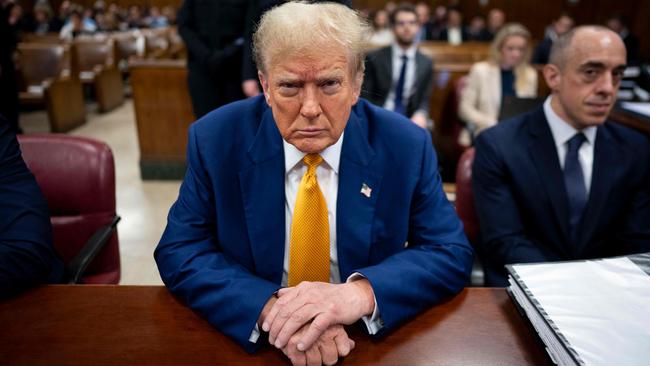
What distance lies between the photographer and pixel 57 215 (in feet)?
5.60

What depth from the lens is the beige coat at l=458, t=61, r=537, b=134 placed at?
4.05m

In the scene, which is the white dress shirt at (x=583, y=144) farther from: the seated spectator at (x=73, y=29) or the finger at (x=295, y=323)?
the seated spectator at (x=73, y=29)

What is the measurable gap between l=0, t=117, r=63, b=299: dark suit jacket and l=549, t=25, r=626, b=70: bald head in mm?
1805

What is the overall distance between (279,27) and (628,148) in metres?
1.39

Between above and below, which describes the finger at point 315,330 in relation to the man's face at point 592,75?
below

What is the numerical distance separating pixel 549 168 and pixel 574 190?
0.12m

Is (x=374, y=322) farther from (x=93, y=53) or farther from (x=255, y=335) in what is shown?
(x=93, y=53)

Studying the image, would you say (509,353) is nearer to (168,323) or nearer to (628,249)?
(168,323)

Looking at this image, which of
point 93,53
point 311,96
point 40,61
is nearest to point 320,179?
point 311,96

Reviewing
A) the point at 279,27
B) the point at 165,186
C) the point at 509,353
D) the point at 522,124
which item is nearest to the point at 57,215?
the point at 279,27

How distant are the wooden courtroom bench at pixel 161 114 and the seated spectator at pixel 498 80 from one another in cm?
255

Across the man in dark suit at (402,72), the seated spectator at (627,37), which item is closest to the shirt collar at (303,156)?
the man in dark suit at (402,72)

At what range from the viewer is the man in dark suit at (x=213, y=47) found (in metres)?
3.23

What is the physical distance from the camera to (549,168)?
5.59ft
